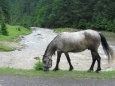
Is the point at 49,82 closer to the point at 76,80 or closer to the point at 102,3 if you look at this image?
the point at 76,80

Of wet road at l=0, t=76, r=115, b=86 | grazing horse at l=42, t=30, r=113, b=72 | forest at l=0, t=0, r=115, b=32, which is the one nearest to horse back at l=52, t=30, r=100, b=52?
grazing horse at l=42, t=30, r=113, b=72

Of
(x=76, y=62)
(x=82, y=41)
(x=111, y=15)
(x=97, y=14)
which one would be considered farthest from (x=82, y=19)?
(x=82, y=41)

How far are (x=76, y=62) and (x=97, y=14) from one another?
73.2m

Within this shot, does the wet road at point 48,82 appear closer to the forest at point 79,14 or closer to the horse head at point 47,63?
the horse head at point 47,63

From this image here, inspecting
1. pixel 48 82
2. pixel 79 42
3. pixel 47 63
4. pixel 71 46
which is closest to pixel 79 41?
pixel 79 42

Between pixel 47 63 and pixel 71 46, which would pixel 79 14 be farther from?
pixel 47 63

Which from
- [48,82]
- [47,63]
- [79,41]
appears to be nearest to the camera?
[48,82]

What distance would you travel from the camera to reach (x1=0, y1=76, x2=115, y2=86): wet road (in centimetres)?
1135

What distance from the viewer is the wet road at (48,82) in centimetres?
1135

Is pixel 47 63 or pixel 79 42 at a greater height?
pixel 79 42

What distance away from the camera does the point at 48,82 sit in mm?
11711

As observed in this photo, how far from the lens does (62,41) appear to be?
14.9m

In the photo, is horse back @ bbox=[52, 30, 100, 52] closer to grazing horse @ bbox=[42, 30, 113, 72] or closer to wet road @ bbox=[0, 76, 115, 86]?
grazing horse @ bbox=[42, 30, 113, 72]

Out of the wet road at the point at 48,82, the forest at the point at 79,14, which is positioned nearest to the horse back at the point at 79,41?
the wet road at the point at 48,82
